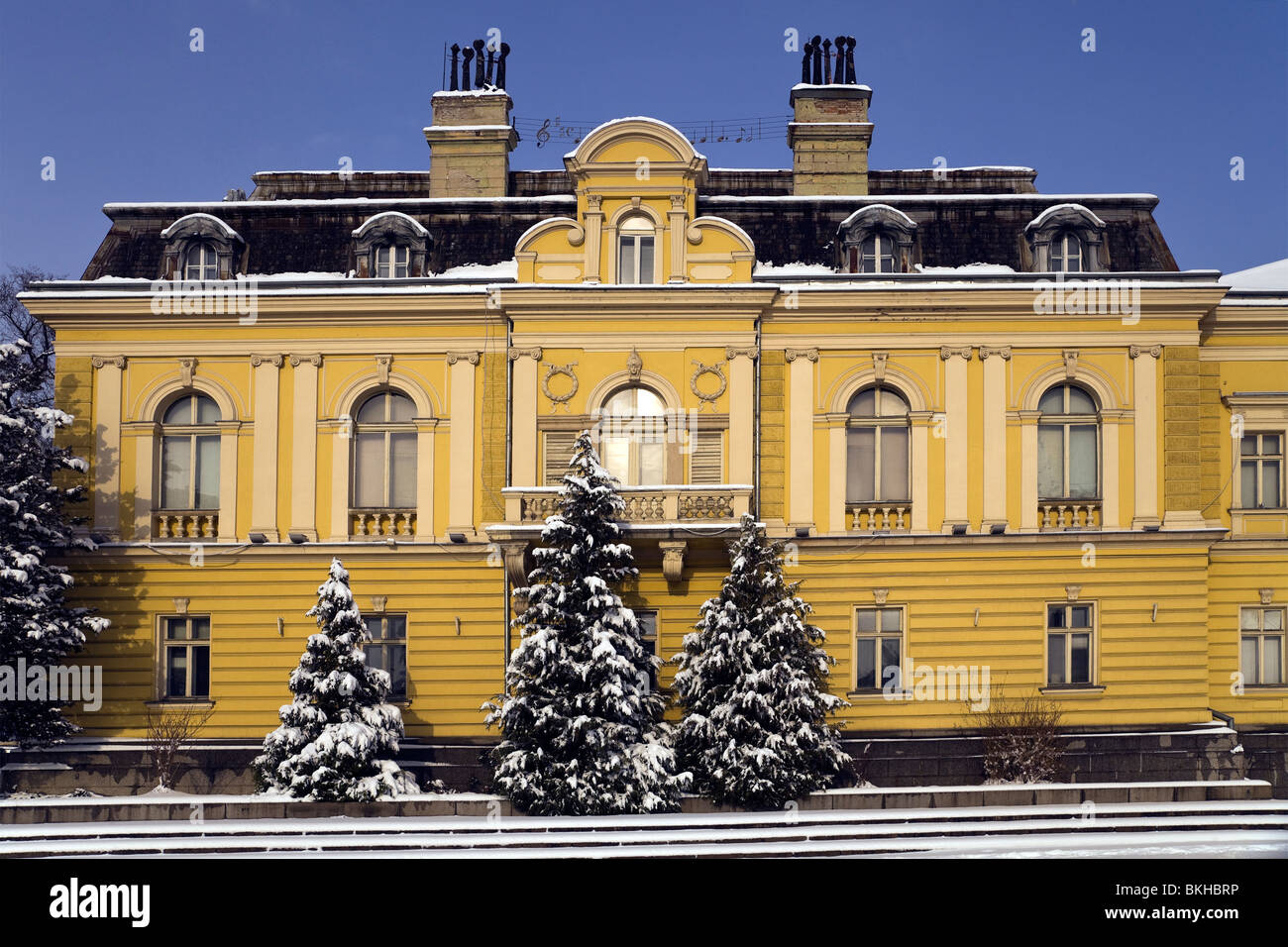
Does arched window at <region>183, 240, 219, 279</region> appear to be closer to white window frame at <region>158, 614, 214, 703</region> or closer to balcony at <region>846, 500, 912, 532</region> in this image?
white window frame at <region>158, 614, 214, 703</region>

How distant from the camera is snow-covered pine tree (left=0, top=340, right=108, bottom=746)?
971 inches

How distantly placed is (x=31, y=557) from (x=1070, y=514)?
21.5 m

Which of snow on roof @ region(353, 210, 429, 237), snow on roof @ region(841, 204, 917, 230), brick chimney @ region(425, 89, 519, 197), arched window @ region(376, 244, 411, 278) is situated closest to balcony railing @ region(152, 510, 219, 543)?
arched window @ region(376, 244, 411, 278)

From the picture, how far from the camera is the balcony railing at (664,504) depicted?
25.9 meters

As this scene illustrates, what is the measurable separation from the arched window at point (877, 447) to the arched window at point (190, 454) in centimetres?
1403

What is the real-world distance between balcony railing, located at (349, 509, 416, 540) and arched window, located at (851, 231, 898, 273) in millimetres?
11444

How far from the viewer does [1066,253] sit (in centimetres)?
2834

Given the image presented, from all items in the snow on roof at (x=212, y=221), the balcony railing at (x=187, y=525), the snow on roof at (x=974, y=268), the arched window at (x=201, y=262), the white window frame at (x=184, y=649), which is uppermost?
the snow on roof at (x=212, y=221)

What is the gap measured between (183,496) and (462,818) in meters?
10.3

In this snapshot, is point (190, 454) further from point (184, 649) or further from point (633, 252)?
point (633, 252)

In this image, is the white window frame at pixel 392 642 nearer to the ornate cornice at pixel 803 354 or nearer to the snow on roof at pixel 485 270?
the snow on roof at pixel 485 270

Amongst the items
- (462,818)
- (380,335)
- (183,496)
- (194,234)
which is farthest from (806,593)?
(194,234)

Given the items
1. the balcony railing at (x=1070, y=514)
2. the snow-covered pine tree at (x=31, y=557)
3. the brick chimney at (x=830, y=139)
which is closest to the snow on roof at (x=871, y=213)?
the brick chimney at (x=830, y=139)

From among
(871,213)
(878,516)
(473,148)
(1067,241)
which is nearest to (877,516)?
(878,516)
